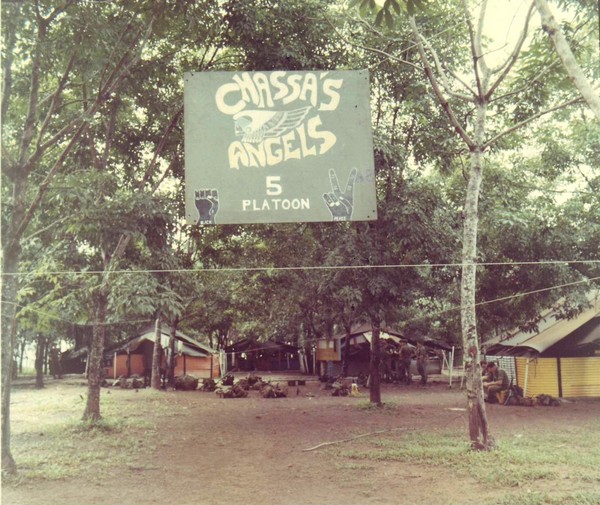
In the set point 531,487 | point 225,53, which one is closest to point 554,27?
point 531,487

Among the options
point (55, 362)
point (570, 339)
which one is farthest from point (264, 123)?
point (55, 362)

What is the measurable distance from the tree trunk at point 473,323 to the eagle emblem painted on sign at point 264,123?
504 cm

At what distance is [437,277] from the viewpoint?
1591cm

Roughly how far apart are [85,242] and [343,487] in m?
7.35

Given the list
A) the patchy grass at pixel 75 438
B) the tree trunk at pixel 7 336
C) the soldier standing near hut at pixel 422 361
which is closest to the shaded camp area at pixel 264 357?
the soldier standing near hut at pixel 422 361

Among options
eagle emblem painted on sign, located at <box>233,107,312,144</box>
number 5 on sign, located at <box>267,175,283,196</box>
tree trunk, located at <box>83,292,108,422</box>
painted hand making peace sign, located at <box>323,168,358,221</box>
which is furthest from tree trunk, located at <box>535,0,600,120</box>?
tree trunk, located at <box>83,292,108,422</box>

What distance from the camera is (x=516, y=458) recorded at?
9.88m

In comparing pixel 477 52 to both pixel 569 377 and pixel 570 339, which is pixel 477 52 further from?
pixel 569 377

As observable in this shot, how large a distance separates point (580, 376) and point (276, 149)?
18.0 metres

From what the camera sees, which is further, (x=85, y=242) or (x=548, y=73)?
(x=85, y=242)

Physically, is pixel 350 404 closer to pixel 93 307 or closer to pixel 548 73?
pixel 93 307

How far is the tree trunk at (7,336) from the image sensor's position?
8.30 meters

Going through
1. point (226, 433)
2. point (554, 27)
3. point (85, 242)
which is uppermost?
point (554, 27)

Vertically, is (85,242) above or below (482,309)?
above
